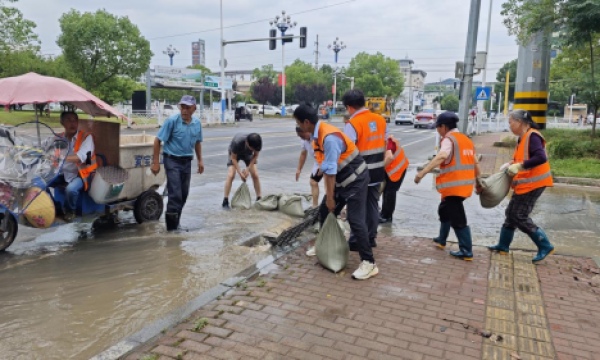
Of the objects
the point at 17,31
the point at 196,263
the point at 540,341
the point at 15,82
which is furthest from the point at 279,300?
the point at 17,31

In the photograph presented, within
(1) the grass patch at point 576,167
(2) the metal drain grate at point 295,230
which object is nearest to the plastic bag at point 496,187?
(2) the metal drain grate at point 295,230

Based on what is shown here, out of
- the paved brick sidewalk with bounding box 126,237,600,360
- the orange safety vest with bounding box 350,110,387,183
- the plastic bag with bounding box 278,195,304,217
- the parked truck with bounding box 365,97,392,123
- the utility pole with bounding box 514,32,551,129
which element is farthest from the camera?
the parked truck with bounding box 365,97,392,123

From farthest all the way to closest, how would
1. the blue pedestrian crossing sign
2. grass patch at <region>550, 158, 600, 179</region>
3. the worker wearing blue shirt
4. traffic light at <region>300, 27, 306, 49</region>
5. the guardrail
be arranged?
the guardrail
traffic light at <region>300, 27, 306, 49</region>
the blue pedestrian crossing sign
grass patch at <region>550, 158, 600, 179</region>
the worker wearing blue shirt

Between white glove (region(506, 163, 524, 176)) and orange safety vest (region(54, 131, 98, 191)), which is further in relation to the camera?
orange safety vest (region(54, 131, 98, 191))

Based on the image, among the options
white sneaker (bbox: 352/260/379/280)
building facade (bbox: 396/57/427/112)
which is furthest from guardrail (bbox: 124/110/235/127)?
building facade (bbox: 396/57/427/112)

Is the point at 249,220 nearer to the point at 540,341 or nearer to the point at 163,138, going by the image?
the point at 163,138

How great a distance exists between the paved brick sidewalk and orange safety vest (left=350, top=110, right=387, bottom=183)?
1.03 meters

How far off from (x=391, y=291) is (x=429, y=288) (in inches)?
15.4

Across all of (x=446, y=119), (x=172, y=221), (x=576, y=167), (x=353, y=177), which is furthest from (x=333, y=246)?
(x=576, y=167)

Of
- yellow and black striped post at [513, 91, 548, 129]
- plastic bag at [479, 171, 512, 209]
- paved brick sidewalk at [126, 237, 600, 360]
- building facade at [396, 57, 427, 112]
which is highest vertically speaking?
building facade at [396, 57, 427, 112]

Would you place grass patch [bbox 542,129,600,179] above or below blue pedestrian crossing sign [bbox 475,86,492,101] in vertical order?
below

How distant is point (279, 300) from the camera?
3.86m

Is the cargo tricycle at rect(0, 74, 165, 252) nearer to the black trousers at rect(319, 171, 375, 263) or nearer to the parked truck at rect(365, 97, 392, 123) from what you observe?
the black trousers at rect(319, 171, 375, 263)

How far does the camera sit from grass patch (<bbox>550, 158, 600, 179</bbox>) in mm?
11109
